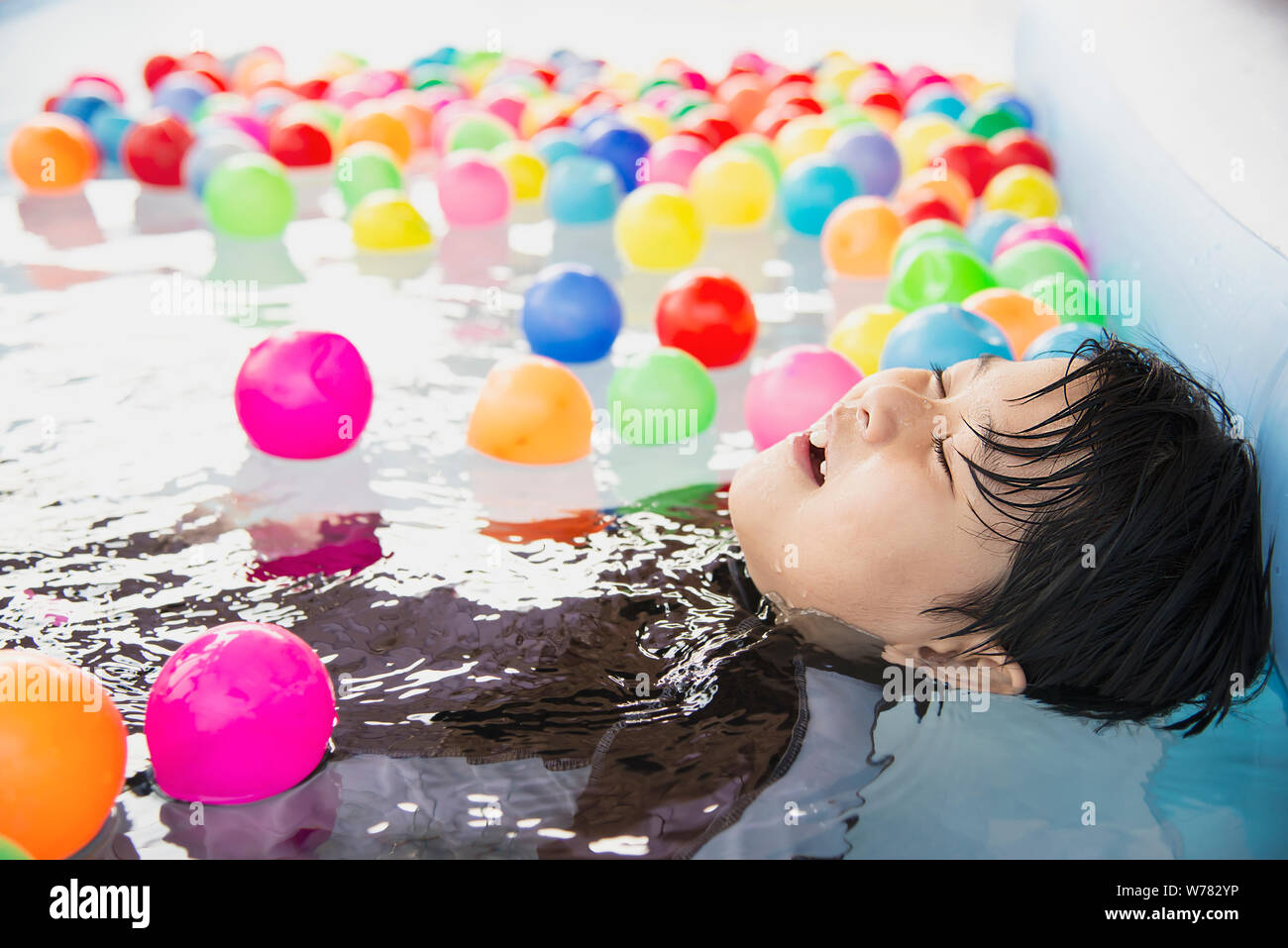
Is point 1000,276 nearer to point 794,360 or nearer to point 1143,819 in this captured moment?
point 794,360

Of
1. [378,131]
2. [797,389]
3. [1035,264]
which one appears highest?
[378,131]

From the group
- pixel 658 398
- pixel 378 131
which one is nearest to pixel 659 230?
pixel 658 398

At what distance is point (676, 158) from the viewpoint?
3602 mm

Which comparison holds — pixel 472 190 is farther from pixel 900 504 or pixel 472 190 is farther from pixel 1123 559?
pixel 1123 559

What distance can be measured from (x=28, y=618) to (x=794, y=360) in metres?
1.24

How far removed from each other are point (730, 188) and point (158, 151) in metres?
1.68

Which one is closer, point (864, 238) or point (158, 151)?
point (864, 238)

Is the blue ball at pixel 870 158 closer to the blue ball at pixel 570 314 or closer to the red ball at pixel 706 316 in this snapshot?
the red ball at pixel 706 316

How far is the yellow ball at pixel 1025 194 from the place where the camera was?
10.7 feet

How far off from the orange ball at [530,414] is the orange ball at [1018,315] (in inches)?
31.1

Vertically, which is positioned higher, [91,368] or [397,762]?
[91,368]

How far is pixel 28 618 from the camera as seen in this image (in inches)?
61.8
